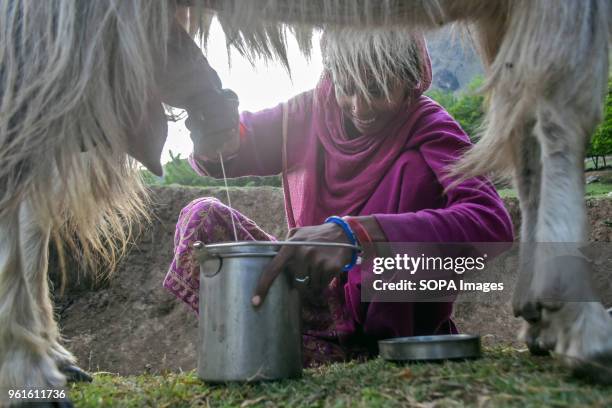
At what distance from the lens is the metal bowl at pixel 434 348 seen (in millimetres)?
1782

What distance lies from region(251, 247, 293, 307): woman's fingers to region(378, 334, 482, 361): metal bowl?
16.9 inches

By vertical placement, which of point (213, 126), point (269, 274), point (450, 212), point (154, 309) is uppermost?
point (213, 126)

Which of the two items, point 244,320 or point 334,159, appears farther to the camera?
point 334,159

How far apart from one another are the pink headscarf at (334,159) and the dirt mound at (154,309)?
1.83m

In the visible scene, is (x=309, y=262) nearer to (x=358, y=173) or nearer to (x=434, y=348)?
(x=434, y=348)

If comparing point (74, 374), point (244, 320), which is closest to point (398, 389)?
point (244, 320)

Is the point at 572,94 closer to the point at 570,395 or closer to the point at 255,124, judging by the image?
the point at 570,395

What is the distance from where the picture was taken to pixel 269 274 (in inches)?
63.6

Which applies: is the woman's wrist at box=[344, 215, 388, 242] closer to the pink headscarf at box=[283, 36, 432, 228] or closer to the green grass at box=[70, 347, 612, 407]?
the green grass at box=[70, 347, 612, 407]

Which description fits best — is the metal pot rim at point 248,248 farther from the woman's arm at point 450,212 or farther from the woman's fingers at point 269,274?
the woman's arm at point 450,212

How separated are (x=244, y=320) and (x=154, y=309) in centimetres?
290

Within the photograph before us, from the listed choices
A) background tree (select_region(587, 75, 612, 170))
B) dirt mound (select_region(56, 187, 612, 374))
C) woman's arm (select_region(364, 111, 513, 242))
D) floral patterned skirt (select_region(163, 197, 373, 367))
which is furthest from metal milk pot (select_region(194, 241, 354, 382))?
background tree (select_region(587, 75, 612, 170))

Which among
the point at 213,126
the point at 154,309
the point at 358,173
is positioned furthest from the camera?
the point at 154,309

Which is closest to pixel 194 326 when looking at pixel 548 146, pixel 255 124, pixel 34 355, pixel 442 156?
pixel 255 124
